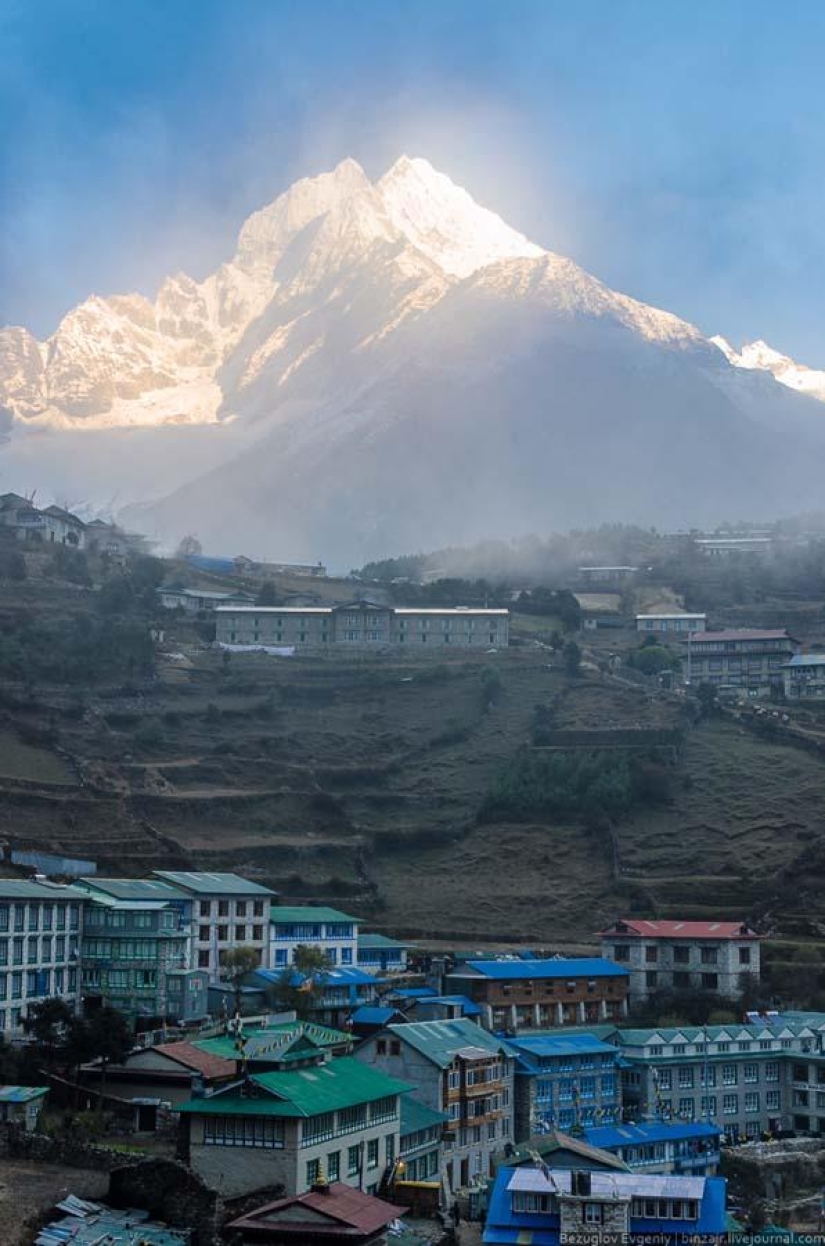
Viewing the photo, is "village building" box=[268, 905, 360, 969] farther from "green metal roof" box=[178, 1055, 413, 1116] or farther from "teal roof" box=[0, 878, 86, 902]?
"green metal roof" box=[178, 1055, 413, 1116]

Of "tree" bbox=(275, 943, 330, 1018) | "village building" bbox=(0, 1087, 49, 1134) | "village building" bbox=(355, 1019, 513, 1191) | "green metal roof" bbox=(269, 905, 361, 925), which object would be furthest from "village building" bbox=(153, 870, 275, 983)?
"village building" bbox=(0, 1087, 49, 1134)

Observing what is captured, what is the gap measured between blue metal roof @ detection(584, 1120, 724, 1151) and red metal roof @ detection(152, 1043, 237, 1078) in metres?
10.3

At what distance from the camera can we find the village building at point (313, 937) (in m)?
64.5

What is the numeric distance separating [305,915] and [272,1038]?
1832cm

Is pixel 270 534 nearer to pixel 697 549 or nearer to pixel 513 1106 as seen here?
pixel 697 549

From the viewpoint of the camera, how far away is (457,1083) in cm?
5069

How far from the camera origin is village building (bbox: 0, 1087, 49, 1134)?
42.9m

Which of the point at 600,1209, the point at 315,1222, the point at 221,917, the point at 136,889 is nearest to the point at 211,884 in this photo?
the point at 221,917

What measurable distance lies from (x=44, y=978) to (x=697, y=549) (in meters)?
107

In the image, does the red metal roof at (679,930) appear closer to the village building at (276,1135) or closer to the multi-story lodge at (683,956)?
the multi-story lodge at (683,956)

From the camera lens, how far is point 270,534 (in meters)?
188

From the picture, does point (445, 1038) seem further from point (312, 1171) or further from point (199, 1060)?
point (312, 1171)

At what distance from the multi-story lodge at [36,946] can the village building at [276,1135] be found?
990 centimetres

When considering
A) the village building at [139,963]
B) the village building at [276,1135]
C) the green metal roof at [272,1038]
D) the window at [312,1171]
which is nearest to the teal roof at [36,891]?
the village building at [139,963]
